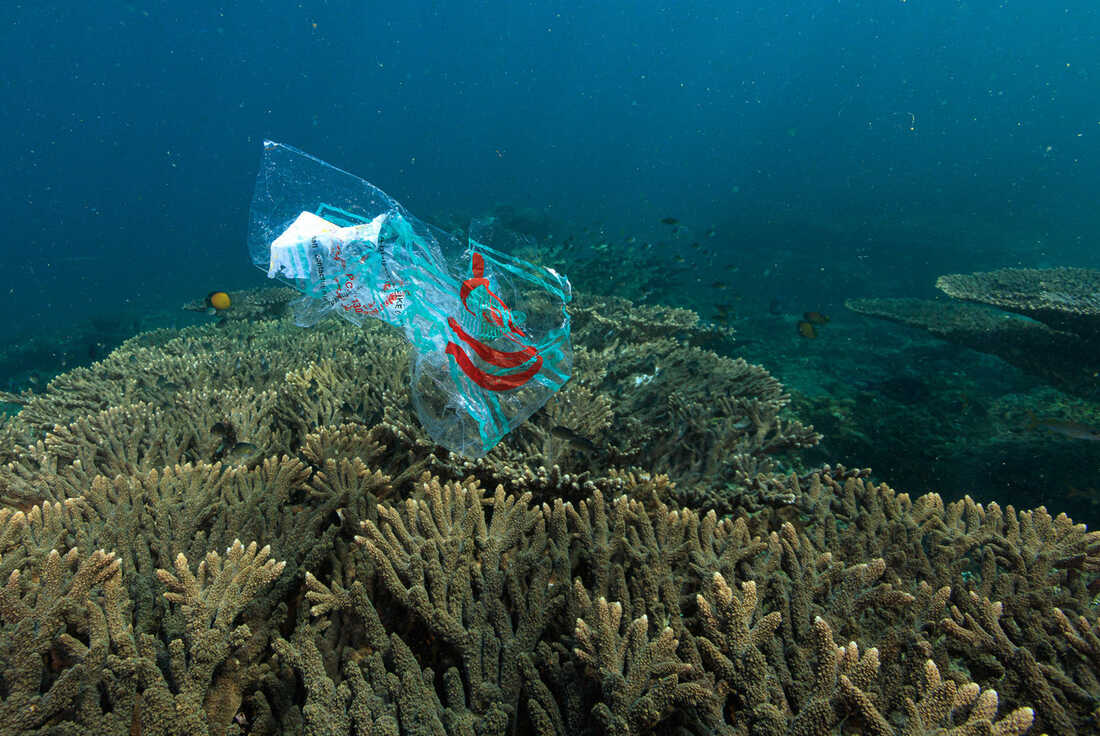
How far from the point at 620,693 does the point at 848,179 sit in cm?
5170

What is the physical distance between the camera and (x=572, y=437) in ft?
9.84

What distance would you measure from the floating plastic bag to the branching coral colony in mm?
606

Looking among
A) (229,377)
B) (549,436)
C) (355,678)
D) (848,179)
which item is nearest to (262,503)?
(355,678)

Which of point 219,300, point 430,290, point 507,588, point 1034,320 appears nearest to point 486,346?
point 430,290

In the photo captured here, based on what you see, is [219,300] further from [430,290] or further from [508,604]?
[508,604]

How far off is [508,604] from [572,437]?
1.30m

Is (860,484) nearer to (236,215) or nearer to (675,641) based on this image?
(675,641)

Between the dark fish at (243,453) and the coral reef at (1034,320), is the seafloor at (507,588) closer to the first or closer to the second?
the dark fish at (243,453)

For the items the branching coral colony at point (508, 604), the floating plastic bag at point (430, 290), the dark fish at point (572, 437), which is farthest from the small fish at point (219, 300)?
the dark fish at point (572, 437)

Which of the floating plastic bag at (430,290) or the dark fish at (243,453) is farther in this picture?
the dark fish at (243,453)

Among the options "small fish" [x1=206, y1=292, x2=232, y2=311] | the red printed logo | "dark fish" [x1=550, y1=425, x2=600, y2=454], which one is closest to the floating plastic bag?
the red printed logo

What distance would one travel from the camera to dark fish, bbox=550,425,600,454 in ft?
9.74

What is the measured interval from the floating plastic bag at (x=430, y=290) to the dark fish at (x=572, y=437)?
43.2 inches

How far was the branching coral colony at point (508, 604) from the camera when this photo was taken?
140 centimetres
